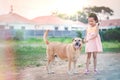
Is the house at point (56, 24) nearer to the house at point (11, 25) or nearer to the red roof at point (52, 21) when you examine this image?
the red roof at point (52, 21)

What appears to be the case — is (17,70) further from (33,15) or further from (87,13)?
(87,13)

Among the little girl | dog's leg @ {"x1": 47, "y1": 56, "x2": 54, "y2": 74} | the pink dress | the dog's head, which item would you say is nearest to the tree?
the little girl

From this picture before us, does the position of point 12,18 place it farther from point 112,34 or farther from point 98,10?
point 112,34

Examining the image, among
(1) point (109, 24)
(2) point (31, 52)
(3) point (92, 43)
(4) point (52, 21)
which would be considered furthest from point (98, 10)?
(2) point (31, 52)

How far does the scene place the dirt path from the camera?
11.5 ft

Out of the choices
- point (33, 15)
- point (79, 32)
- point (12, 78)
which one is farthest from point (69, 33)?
point (12, 78)

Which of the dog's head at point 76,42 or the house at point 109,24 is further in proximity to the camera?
the house at point 109,24

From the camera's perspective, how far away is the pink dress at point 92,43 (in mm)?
3555

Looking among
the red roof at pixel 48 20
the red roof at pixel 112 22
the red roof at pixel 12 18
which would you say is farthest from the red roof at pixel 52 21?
the red roof at pixel 112 22

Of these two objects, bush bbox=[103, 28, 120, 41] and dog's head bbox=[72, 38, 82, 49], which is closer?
dog's head bbox=[72, 38, 82, 49]

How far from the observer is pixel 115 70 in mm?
3635

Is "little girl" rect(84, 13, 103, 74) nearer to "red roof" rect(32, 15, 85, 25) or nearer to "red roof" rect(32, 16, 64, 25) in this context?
"red roof" rect(32, 15, 85, 25)

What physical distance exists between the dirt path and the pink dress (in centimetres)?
6

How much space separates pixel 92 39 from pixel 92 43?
37mm
